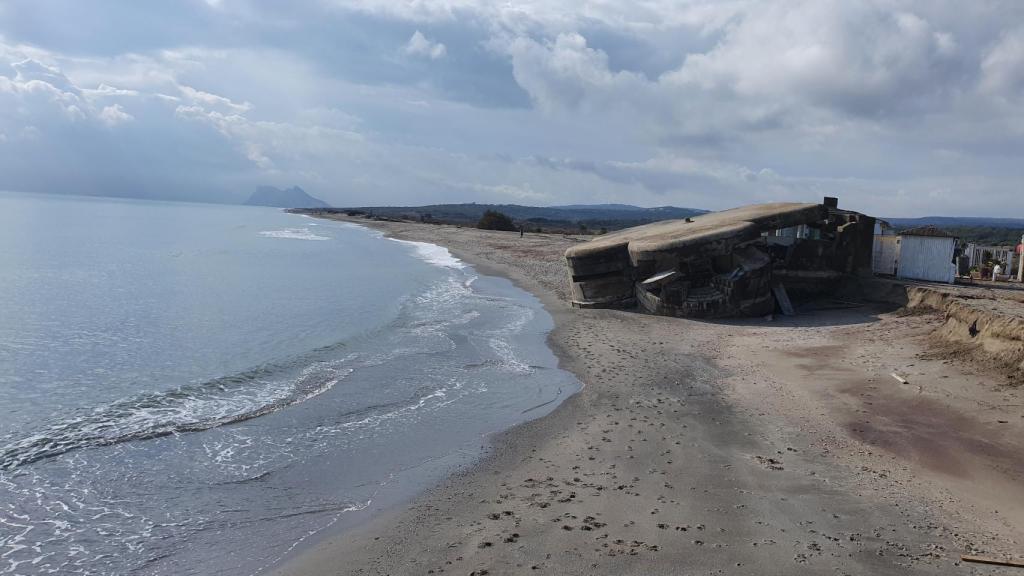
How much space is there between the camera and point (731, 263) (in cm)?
1889

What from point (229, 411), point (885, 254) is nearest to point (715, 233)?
point (885, 254)

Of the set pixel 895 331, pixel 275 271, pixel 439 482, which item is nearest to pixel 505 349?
pixel 439 482

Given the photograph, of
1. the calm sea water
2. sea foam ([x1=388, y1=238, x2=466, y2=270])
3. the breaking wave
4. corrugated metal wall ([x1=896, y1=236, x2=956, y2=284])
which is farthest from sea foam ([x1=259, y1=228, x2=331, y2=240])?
corrugated metal wall ([x1=896, y1=236, x2=956, y2=284])

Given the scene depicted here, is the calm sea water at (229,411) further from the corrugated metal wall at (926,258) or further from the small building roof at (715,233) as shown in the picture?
the corrugated metal wall at (926,258)

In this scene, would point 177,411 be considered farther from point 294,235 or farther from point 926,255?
point 294,235

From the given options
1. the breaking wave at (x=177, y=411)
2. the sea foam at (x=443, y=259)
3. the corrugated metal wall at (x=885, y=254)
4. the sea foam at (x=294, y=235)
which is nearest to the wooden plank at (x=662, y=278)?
the corrugated metal wall at (x=885, y=254)

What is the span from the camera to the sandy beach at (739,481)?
5621 mm

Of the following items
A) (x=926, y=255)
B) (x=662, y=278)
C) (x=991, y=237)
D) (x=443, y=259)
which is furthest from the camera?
(x=991, y=237)

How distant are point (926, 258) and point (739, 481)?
54.2 ft

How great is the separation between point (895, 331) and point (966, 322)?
204 centimetres

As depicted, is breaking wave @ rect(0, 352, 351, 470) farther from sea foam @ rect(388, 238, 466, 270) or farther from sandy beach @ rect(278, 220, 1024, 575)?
sea foam @ rect(388, 238, 466, 270)

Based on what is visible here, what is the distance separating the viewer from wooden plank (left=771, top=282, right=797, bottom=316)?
738 inches

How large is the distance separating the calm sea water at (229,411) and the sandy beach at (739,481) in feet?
2.91

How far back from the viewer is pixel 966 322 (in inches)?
500
